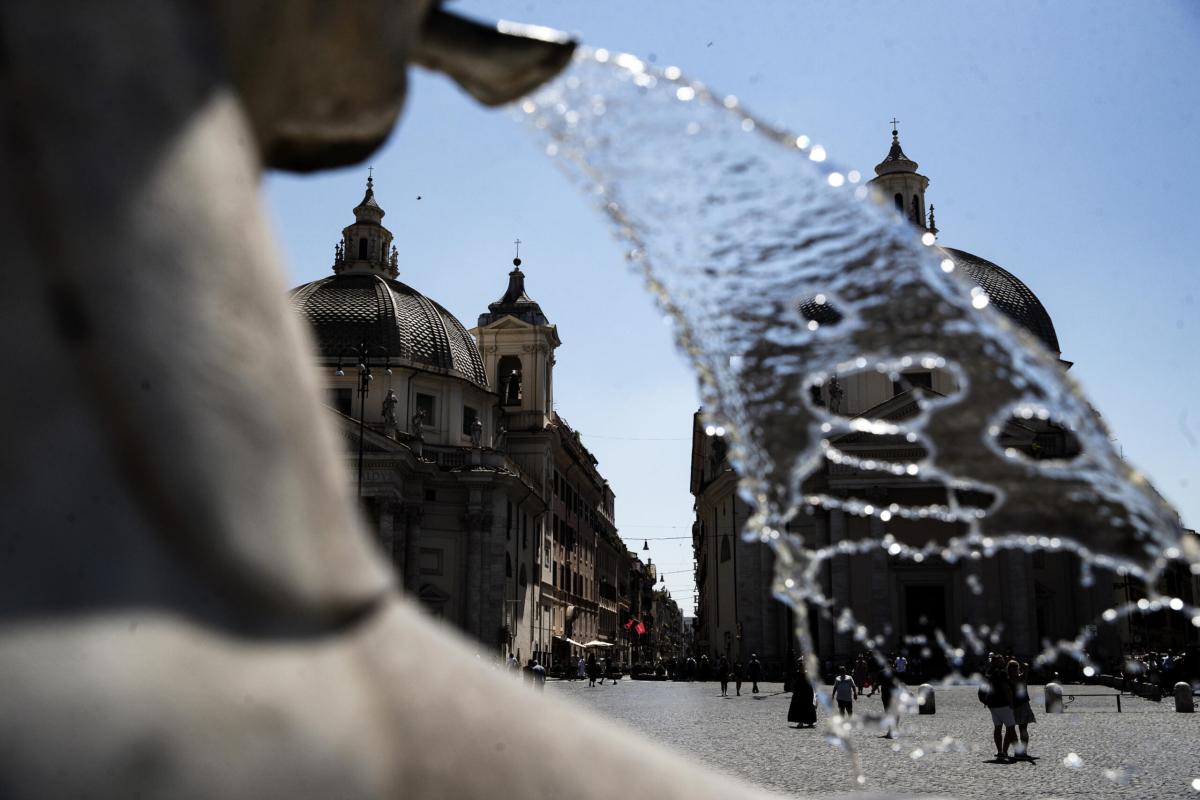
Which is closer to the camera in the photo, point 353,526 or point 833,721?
point 353,526

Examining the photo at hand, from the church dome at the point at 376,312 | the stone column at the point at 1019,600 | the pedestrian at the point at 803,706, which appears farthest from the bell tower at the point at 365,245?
the pedestrian at the point at 803,706

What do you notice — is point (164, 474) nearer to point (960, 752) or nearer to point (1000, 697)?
point (1000, 697)

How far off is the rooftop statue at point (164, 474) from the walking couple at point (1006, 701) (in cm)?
1261

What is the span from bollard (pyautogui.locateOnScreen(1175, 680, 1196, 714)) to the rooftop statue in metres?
24.5

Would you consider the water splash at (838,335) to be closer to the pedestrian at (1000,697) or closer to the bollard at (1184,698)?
the pedestrian at (1000,697)

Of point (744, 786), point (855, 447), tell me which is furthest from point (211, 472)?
point (855, 447)

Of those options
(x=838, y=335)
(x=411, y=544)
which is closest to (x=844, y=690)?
(x=838, y=335)

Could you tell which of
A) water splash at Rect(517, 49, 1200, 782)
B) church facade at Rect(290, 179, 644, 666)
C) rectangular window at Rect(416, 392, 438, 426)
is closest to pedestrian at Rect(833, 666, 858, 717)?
water splash at Rect(517, 49, 1200, 782)

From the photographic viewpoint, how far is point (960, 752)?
1439 cm

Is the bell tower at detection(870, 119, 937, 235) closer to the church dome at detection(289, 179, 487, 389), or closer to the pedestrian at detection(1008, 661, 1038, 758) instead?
the church dome at detection(289, 179, 487, 389)

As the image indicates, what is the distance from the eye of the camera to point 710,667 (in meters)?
59.0

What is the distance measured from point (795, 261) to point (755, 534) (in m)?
0.64

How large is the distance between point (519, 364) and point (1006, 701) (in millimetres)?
51993

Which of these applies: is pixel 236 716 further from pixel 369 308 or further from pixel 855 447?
pixel 369 308
